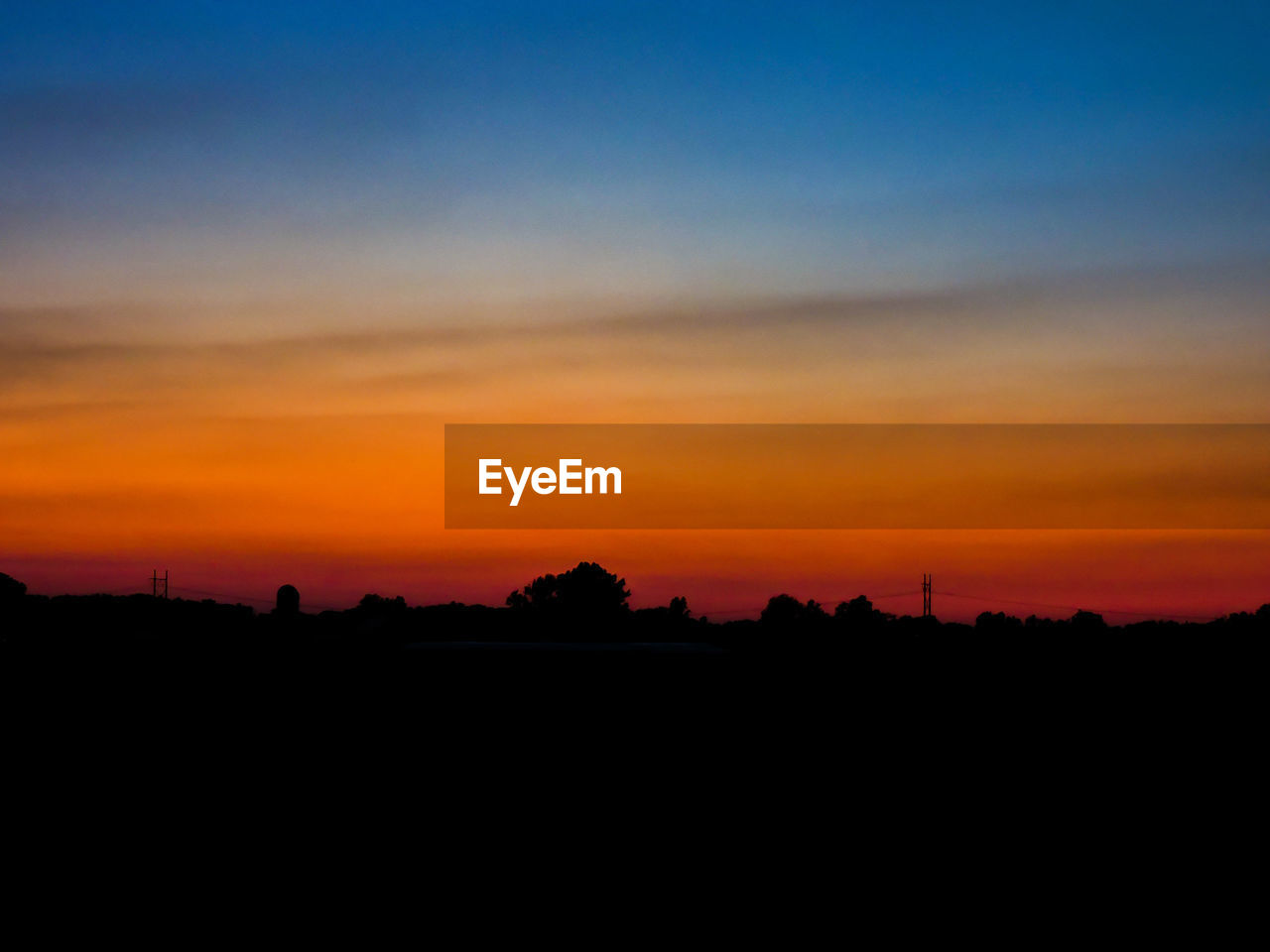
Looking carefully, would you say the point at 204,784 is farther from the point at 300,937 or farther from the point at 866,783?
the point at 866,783

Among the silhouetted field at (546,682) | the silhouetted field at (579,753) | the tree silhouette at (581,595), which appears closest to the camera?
the silhouetted field at (579,753)

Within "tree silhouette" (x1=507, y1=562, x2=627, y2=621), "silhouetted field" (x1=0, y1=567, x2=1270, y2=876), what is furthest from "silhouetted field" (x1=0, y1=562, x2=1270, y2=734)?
"tree silhouette" (x1=507, y1=562, x2=627, y2=621)

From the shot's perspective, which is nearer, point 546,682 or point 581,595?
point 546,682

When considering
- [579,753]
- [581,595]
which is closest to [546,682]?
[579,753]

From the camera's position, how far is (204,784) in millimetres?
15922

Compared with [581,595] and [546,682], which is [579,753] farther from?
[581,595]

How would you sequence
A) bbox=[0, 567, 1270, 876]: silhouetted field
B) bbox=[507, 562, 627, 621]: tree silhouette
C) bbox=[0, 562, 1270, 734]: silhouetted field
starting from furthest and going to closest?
bbox=[507, 562, 627, 621]: tree silhouette → bbox=[0, 562, 1270, 734]: silhouetted field → bbox=[0, 567, 1270, 876]: silhouetted field

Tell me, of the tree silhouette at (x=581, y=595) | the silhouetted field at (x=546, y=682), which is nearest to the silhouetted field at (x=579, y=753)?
the silhouetted field at (x=546, y=682)

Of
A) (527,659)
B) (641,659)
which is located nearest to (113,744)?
(527,659)

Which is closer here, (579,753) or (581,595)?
(579,753)

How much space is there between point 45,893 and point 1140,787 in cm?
1341

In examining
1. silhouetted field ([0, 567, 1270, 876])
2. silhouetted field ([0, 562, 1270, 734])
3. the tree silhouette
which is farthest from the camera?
the tree silhouette

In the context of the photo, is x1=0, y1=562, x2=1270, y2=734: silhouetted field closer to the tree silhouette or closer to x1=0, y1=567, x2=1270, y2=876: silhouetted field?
x1=0, y1=567, x2=1270, y2=876: silhouetted field

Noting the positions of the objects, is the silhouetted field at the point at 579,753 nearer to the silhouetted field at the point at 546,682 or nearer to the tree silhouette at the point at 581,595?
the silhouetted field at the point at 546,682
